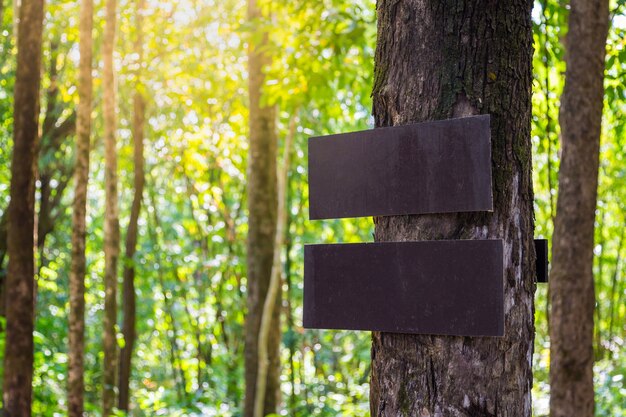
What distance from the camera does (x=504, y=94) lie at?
7.38 feet

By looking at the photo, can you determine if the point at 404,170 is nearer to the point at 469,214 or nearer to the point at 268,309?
the point at 469,214

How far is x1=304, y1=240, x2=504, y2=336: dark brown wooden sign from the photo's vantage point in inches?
82.7

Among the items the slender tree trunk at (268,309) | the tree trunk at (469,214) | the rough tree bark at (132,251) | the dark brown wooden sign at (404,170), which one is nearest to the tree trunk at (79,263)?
the slender tree trunk at (268,309)

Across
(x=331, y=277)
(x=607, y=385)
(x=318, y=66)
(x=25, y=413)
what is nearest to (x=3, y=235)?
(x=25, y=413)

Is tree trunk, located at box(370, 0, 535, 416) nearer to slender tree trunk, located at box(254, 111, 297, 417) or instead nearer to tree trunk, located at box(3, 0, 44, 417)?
slender tree trunk, located at box(254, 111, 297, 417)

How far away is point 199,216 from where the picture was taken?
14.1 meters

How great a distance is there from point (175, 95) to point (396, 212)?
904 centimetres

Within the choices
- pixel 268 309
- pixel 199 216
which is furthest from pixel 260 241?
pixel 199 216

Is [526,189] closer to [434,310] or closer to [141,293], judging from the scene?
[434,310]

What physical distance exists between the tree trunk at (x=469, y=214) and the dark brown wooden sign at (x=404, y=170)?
2.3 inches

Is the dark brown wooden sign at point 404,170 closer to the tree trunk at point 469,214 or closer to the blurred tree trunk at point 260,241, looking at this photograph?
the tree trunk at point 469,214

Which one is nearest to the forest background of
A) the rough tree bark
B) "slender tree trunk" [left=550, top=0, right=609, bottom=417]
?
the rough tree bark

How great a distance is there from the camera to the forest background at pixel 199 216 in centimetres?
1038

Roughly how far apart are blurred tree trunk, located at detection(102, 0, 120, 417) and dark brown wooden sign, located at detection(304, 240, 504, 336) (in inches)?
291
